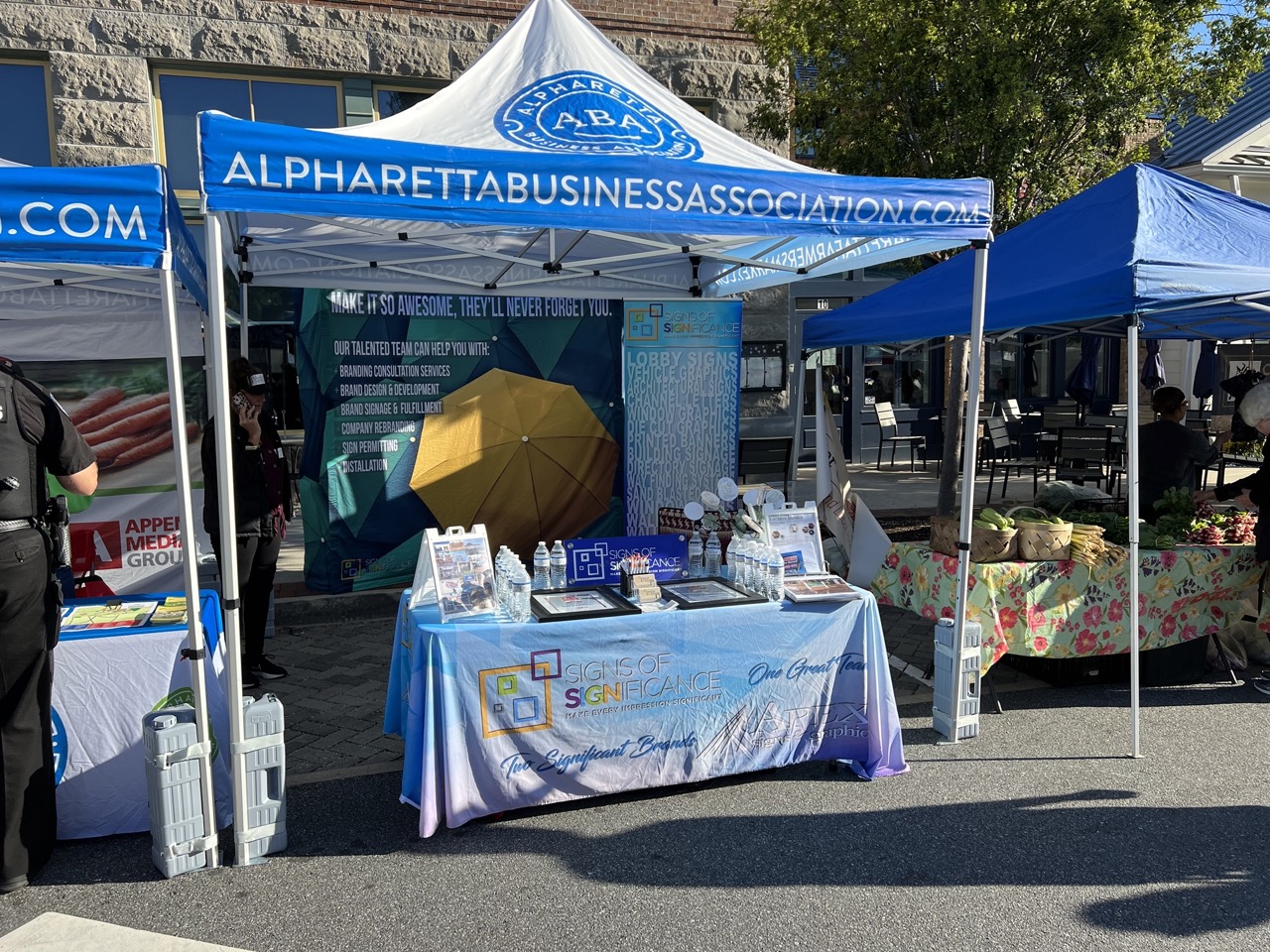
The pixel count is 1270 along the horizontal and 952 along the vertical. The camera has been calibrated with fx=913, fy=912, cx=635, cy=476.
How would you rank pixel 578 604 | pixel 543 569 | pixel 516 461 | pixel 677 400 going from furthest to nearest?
pixel 677 400, pixel 516 461, pixel 543 569, pixel 578 604

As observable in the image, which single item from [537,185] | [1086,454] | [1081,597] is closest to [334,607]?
[537,185]

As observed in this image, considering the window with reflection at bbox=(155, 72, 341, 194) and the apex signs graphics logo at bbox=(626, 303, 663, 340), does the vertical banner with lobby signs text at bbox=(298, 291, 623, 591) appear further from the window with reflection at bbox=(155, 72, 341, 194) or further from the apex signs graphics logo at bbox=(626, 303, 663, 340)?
the window with reflection at bbox=(155, 72, 341, 194)

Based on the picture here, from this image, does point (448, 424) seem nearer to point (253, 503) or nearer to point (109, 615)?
point (253, 503)

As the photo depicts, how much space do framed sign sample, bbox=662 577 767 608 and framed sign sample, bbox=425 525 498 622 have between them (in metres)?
0.80

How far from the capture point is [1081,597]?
16.1ft

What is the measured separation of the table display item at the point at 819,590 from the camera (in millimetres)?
3959

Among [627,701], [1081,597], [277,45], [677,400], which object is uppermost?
[277,45]

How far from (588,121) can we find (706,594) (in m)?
2.23

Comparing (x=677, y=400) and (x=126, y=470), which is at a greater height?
(x=677, y=400)

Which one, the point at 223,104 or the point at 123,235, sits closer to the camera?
the point at 123,235

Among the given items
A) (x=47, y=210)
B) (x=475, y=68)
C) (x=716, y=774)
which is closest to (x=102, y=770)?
(x=47, y=210)

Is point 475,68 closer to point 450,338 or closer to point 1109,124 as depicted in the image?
point 450,338

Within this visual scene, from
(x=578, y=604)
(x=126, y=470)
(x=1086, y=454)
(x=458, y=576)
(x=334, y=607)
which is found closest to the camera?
(x=458, y=576)

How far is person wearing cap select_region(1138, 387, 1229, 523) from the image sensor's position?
6.00m
